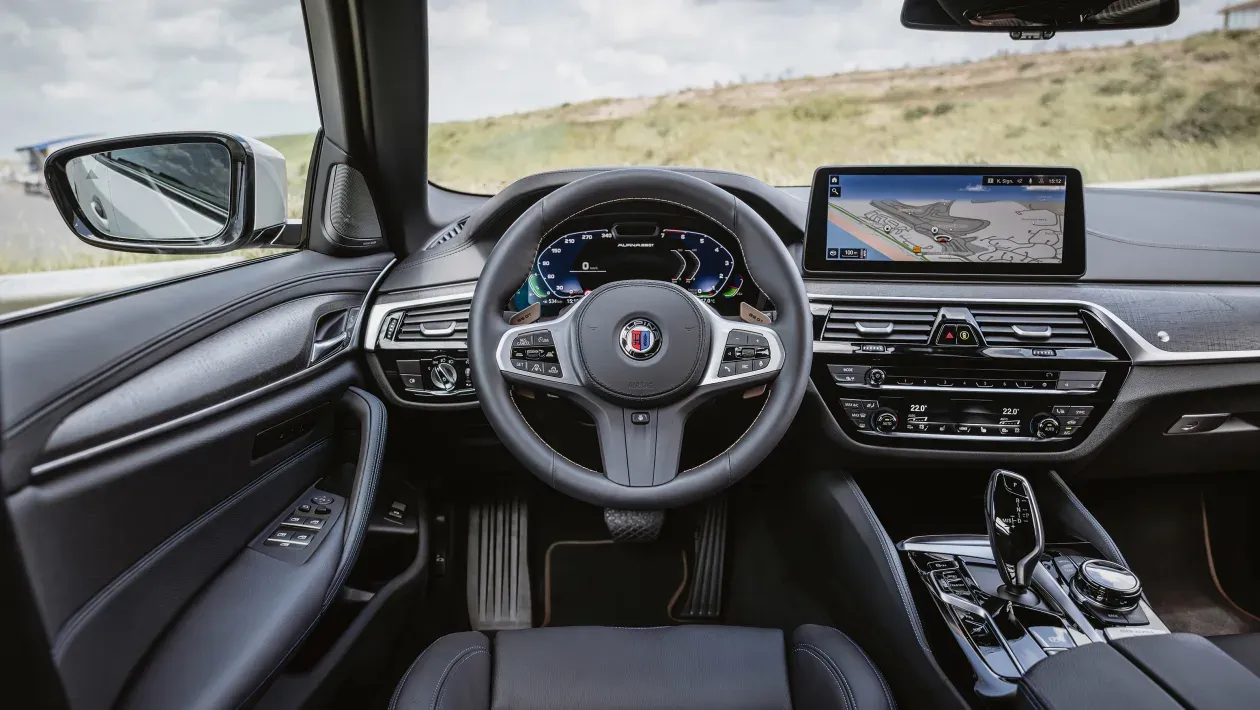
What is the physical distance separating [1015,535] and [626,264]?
1.11m

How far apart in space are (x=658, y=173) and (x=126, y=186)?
115 centimetres

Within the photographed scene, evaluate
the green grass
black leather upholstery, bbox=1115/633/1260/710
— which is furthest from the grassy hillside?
black leather upholstery, bbox=1115/633/1260/710

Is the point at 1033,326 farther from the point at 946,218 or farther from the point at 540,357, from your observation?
the point at 540,357

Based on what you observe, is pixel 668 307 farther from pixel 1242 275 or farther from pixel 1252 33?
pixel 1252 33

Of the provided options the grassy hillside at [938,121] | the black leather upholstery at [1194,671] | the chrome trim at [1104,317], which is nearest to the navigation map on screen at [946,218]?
the chrome trim at [1104,317]

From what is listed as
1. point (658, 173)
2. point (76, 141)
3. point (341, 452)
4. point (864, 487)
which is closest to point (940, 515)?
point (864, 487)

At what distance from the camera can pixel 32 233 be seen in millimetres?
1517

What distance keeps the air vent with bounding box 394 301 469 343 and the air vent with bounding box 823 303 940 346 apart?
0.97 meters

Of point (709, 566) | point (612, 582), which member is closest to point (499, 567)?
point (612, 582)

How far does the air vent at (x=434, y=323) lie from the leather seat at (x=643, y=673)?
853 mm

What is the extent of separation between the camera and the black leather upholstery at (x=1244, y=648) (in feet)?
4.66

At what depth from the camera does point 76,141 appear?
1.61m

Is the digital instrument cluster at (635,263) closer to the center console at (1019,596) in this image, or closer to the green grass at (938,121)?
the green grass at (938,121)

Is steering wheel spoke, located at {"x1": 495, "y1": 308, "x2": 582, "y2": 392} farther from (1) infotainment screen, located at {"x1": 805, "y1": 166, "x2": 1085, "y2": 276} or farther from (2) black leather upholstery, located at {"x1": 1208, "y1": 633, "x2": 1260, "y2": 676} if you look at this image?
(2) black leather upholstery, located at {"x1": 1208, "y1": 633, "x2": 1260, "y2": 676}
